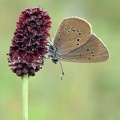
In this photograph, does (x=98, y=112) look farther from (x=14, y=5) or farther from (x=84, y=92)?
(x=14, y=5)

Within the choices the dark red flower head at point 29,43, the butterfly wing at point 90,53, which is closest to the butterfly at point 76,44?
the butterfly wing at point 90,53

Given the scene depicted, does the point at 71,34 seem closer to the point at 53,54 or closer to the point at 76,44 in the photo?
the point at 76,44

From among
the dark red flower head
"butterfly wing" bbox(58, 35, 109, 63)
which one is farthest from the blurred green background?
the dark red flower head

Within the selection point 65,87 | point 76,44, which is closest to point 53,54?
point 76,44

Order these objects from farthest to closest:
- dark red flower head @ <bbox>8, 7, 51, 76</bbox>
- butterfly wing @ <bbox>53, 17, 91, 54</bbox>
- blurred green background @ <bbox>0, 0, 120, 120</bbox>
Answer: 1. blurred green background @ <bbox>0, 0, 120, 120</bbox>
2. butterfly wing @ <bbox>53, 17, 91, 54</bbox>
3. dark red flower head @ <bbox>8, 7, 51, 76</bbox>

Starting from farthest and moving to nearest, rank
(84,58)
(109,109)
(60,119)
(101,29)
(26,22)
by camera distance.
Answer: (101,29), (109,109), (60,119), (84,58), (26,22)

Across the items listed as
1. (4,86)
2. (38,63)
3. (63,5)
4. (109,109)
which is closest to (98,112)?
(109,109)

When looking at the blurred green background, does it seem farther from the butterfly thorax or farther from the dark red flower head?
the dark red flower head
